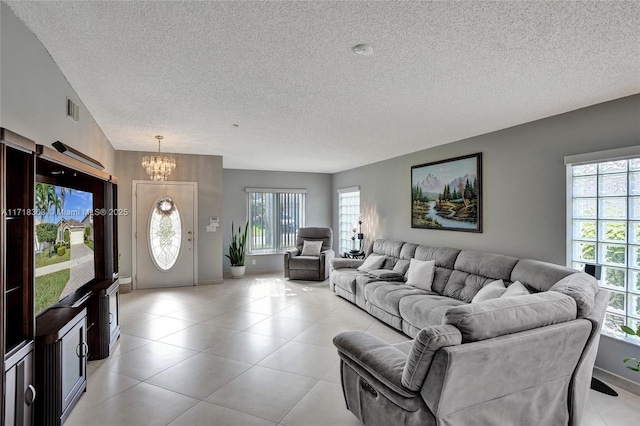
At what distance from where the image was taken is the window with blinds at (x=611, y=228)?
9.73ft

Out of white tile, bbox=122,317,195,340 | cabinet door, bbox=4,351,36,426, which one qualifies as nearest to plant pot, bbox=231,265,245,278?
white tile, bbox=122,317,195,340

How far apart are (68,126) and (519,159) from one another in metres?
4.61

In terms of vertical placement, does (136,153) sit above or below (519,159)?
above

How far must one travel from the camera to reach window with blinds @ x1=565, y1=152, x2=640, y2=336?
297cm

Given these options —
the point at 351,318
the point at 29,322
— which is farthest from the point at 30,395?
the point at 351,318

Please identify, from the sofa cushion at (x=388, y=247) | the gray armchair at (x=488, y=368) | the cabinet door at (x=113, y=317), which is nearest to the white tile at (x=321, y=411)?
the gray armchair at (x=488, y=368)

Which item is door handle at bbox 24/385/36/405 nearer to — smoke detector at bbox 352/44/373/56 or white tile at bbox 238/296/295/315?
smoke detector at bbox 352/44/373/56

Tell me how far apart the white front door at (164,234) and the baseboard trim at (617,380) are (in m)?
6.03

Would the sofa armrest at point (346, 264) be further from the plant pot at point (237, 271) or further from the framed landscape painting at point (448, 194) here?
the plant pot at point (237, 271)

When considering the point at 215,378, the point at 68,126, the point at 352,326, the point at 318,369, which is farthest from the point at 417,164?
the point at 68,126

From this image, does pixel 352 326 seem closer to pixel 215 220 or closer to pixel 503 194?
pixel 503 194

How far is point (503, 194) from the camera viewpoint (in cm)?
413

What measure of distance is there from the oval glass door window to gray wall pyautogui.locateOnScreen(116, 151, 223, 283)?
36cm

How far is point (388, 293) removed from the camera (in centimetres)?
435
